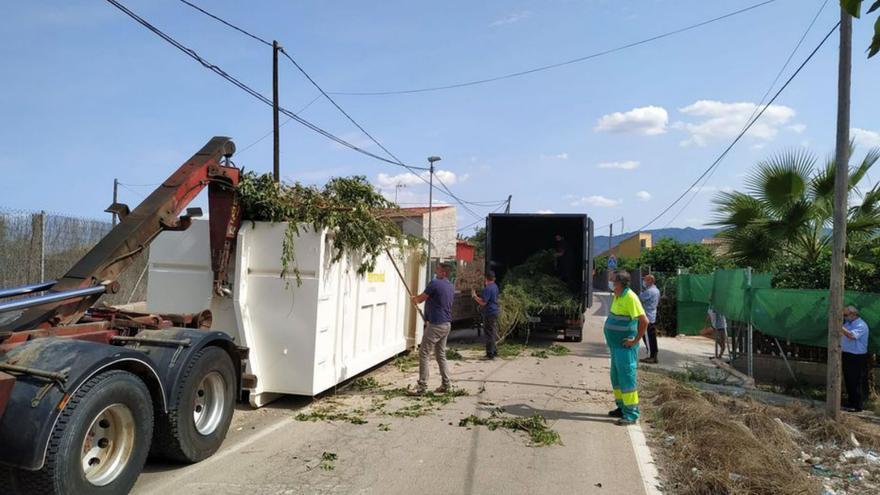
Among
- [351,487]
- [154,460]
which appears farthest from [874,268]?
[154,460]

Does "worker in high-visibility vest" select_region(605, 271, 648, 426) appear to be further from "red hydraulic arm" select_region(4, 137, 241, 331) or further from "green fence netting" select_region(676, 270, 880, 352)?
"red hydraulic arm" select_region(4, 137, 241, 331)

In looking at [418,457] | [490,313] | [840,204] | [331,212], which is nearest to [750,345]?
[840,204]

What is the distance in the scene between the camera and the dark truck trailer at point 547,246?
44.7ft

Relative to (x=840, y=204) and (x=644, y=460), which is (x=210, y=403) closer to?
(x=644, y=460)

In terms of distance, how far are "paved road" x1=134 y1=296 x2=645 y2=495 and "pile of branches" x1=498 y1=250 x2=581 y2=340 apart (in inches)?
201

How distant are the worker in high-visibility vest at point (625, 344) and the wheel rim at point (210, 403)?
4263mm

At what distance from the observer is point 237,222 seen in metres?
6.77

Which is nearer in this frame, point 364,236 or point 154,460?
point 154,460

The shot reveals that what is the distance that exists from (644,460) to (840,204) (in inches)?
158

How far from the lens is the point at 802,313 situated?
920 cm

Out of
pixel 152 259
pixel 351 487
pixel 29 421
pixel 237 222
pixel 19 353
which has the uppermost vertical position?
pixel 237 222

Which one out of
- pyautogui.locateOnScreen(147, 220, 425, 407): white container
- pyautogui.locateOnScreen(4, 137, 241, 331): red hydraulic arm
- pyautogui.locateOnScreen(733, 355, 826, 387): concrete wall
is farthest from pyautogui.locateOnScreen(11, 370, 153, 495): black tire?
pyautogui.locateOnScreen(733, 355, 826, 387): concrete wall

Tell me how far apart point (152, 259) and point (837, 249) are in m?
8.05

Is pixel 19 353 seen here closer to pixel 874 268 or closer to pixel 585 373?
pixel 585 373
